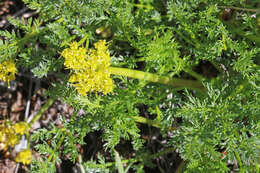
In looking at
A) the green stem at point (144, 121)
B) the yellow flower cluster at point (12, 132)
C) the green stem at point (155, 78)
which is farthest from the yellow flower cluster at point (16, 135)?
the green stem at point (155, 78)

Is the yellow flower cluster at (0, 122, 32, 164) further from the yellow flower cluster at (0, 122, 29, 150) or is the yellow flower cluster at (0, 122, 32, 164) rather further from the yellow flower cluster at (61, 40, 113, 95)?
the yellow flower cluster at (61, 40, 113, 95)

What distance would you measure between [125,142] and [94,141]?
1.27 feet

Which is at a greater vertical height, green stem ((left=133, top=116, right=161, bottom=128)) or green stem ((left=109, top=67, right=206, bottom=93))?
green stem ((left=109, top=67, right=206, bottom=93))

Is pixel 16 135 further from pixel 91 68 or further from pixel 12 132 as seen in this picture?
pixel 91 68

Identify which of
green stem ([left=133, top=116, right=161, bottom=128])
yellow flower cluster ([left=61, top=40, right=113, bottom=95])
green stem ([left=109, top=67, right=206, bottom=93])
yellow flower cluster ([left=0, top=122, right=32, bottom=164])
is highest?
yellow flower cluster ([left=61, top=40, right=113, bottom=95])

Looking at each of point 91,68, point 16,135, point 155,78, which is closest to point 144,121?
point 155,78

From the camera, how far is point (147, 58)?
2479 millimetres

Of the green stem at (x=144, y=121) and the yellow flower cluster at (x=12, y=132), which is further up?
the green stem at (x=144, y=121)

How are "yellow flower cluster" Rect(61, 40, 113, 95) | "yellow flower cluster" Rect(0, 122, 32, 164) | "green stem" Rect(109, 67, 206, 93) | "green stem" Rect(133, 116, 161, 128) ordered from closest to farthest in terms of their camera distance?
"yellow flower cluster" Rect(61, 40, 113, 95) < "green stem" Rect(109, 67, 206, 93) < "green stem" Rect(133, 116, 161, 128) < "yellow flower cluster" Rect(0, 122, 32, 164)

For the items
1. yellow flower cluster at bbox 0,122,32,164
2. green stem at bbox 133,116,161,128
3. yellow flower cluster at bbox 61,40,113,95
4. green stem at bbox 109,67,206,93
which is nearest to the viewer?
yellow flower cluster at bbox 61,40,113,95

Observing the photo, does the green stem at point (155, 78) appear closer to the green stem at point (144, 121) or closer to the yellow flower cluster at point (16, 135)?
the green stem at point (144, 121)

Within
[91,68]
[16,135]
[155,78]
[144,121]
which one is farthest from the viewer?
[16,135]

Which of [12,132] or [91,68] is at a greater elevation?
[91,68]

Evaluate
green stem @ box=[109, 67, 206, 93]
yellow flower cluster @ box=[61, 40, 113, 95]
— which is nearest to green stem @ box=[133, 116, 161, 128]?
green stem @ box=[109, 67, 206, 93]
